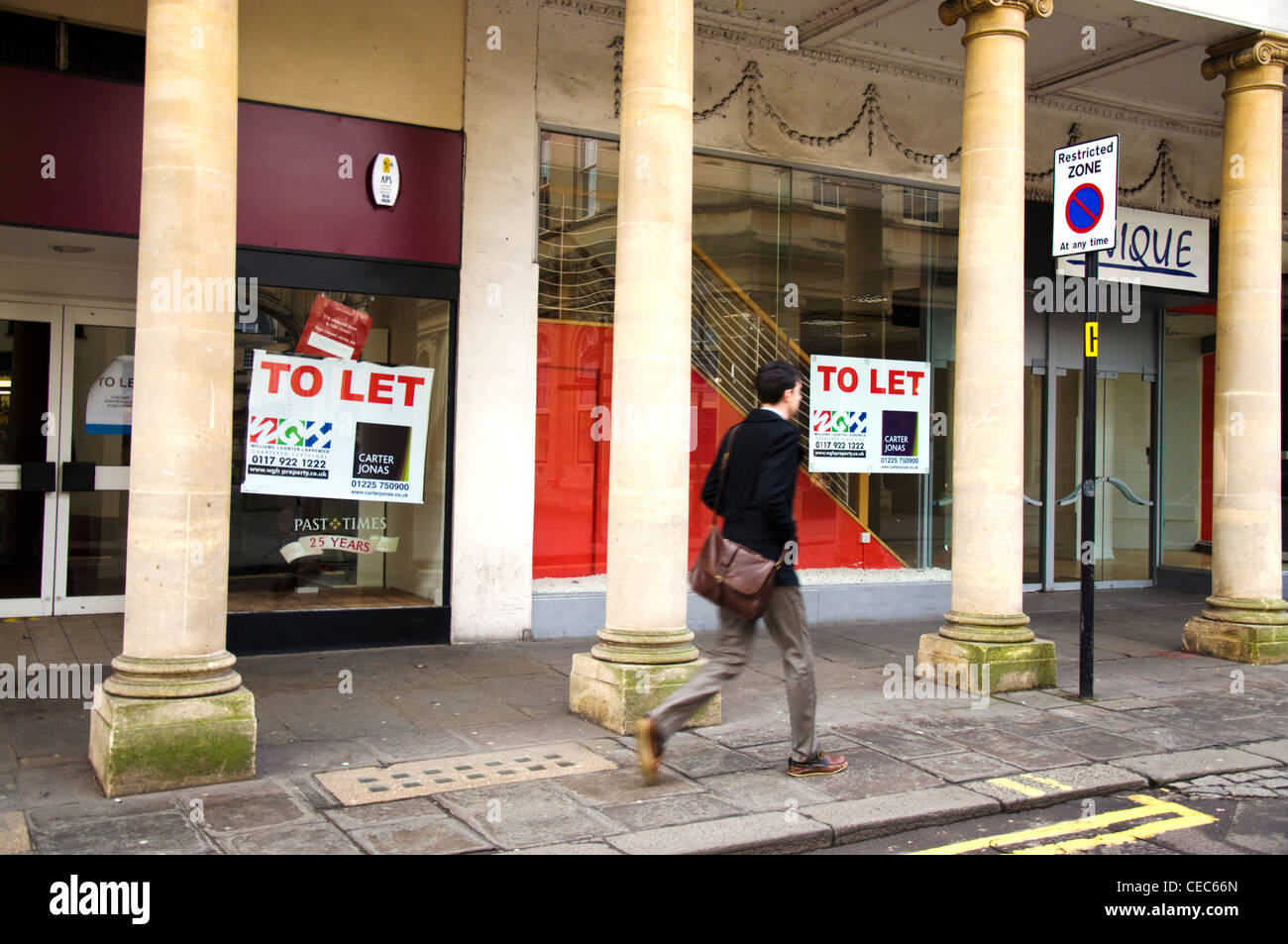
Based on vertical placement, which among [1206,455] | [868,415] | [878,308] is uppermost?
[878,308]

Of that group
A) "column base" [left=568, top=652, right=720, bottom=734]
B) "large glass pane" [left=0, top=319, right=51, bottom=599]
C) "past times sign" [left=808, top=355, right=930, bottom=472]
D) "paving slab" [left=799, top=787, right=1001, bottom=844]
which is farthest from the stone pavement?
"past times sign" [left=808, top=355, right=930, bottom=472]

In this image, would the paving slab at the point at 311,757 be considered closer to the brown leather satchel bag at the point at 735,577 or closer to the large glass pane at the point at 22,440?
the brown leather satchel bag at the point at 735,577

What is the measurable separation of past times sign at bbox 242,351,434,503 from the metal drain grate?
371 centimetres

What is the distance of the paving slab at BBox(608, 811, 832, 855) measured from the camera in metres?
4.89

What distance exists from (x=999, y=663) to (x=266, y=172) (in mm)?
6706

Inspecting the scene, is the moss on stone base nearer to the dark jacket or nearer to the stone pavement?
the stone pavement

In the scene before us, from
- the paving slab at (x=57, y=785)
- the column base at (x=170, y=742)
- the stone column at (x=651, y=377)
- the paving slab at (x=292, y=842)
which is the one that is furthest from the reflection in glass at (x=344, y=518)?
the paving slab at (x=292, y=842)

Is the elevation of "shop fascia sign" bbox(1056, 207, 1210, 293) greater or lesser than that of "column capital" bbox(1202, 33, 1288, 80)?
lesser

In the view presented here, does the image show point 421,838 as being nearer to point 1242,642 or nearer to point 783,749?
point 783,749

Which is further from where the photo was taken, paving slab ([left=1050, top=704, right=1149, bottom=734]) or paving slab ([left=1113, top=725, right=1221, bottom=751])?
paving slab ([left=1050, top=704, right=1149, bottom=734])

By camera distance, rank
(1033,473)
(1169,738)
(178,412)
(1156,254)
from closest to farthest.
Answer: (178,412) → (1169,738) → (1156,254) → (1033,473)

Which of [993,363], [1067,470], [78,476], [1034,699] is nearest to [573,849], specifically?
[1034,699]

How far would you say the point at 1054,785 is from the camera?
5.97 metres
